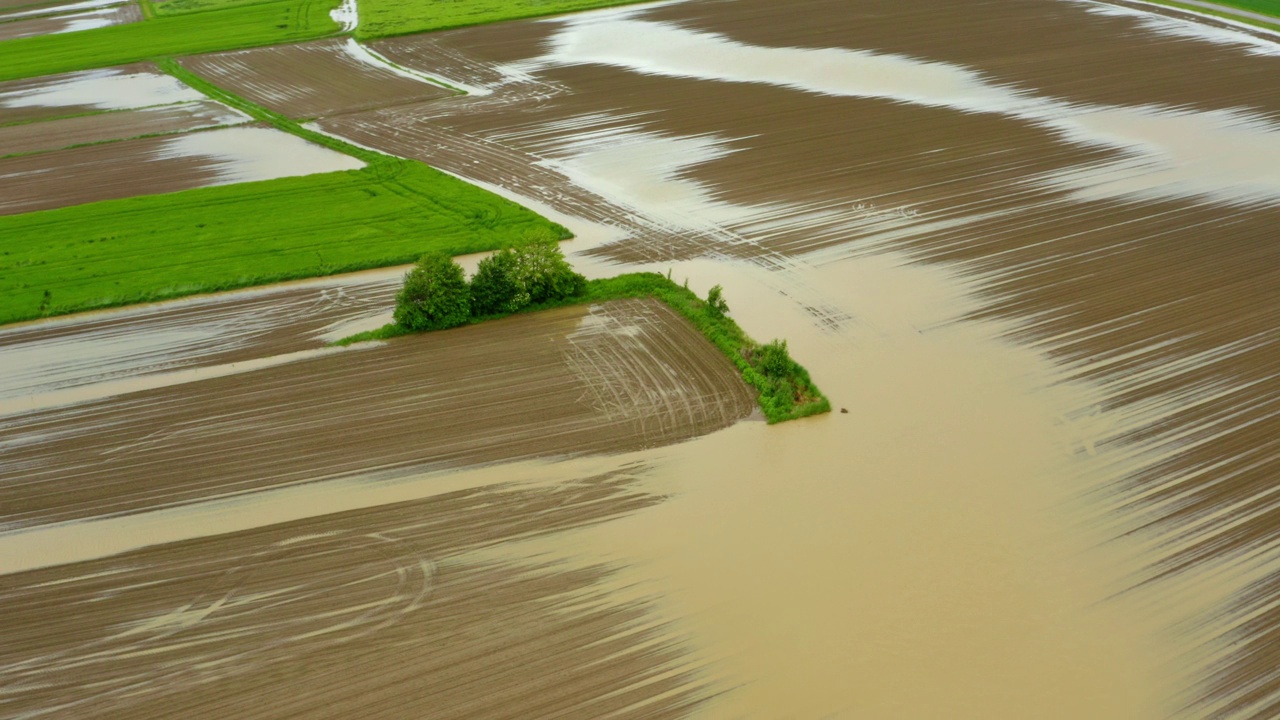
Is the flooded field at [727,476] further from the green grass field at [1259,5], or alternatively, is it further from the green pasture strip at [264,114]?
the green grass field at [1259,5]

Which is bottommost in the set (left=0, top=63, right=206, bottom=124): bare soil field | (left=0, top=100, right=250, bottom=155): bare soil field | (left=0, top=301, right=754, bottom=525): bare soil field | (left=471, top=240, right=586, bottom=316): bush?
(left=0, top=301, right=754, bottom=525): bare soil field

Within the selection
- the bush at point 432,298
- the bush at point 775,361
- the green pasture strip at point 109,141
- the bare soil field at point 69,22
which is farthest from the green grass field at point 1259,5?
the bare soil field at point 69,22

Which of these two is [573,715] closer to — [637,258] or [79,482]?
[79,482]

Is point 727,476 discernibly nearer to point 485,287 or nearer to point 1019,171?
point 485,287

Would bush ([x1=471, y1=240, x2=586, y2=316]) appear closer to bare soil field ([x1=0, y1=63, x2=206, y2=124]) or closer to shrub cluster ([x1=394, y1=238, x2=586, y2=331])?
shrub cluster ([x1=394, y1=238, x2=586, y2=331])

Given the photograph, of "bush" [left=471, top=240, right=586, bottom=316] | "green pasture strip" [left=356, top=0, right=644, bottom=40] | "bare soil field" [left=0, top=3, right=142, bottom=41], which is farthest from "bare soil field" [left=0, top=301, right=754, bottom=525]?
"bare soil field" [left=0, top=3, right=142, bottom=41]

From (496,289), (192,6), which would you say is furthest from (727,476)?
(192,6)
